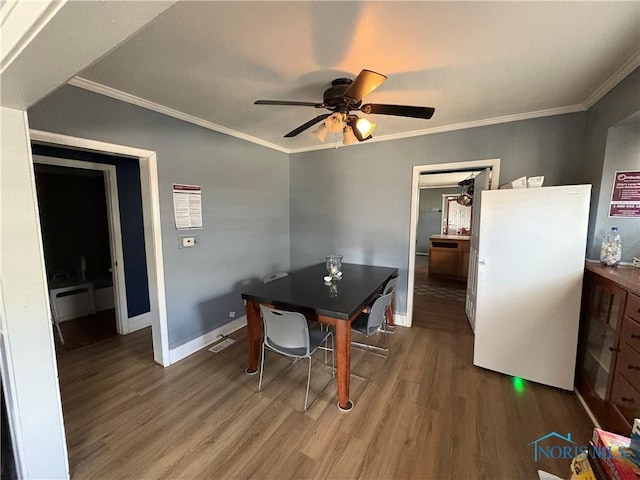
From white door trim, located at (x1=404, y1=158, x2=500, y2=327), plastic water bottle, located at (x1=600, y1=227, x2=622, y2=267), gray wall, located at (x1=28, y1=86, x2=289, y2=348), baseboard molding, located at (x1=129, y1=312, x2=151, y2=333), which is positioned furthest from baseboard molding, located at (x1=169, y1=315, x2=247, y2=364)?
plastic water bottle, located at (x1=600, y1=227, x2=622, y2=267)

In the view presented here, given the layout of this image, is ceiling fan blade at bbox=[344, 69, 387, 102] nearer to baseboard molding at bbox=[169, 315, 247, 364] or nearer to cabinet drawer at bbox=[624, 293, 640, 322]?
cabinet drawer at bbox=[624, 293, 640, 322]

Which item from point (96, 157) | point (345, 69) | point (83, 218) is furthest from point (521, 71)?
point (83, 218)

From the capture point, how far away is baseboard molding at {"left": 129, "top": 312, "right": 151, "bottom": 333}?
323 centimetres

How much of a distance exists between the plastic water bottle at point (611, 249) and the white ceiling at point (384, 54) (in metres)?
1.11

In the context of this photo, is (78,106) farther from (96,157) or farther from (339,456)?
(339,456)

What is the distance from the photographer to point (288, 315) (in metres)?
1.83

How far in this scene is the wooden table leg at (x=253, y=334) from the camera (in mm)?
2219

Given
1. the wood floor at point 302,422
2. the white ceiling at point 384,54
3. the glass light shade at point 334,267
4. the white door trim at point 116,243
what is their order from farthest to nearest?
the white door trim at point 116,243, the glass light shade at point 334,267, the wood floor at point 302,422, the white ceiling at point 384,54

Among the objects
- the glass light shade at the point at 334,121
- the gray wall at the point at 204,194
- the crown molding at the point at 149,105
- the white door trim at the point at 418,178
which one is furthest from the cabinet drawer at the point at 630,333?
the crown molding at the point at 149,105

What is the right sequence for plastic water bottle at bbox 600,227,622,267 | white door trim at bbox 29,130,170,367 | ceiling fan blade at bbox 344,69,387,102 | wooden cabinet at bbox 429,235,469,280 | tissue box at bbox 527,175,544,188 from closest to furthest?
ceiling fan blade at bbox 344,69,387,102 < plastic water bottle at bbox 600,227,622,267 < tissue box at bbox 527,175,544,188 < white door trim at bbox 29,130,170,367 < wooden cabinet at bbox 429,235,469,280

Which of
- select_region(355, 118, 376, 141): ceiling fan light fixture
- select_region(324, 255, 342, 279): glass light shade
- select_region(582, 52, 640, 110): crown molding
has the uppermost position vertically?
select_region(582, 52, 640, 110): crown molding

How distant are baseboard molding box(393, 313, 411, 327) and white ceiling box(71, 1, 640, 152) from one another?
94.5 inches

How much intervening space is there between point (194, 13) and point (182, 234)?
184 cm

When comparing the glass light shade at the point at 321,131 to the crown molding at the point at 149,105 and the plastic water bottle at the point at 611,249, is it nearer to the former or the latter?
the crown molding at the point at 149,105
